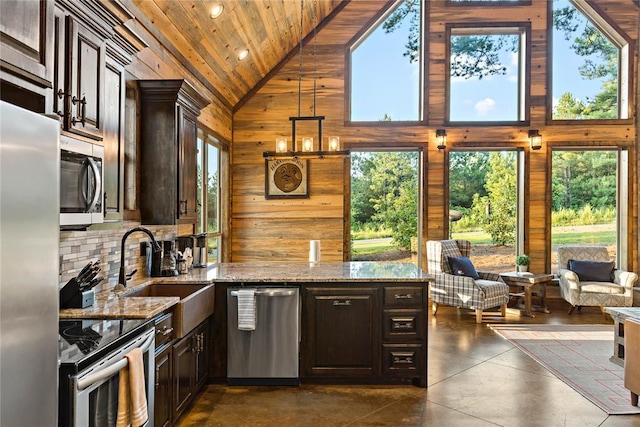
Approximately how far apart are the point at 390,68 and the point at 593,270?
4.19m

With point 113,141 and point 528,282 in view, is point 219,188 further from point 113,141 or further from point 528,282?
point 528,282

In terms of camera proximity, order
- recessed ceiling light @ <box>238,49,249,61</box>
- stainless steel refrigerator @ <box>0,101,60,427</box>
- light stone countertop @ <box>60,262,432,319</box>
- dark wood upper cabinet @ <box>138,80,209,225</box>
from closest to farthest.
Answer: stainless steel refrigerator @ <box>0,101,60,427</box> < light stone countertop @ <box>60,262,432,319</box> < dark wood upper cabinet @ <box>138,80,209,225</box> < recessed ceiling light @ <box>238,49,249,61</box>

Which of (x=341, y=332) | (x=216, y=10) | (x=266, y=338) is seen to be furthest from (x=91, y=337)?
(x=216, y=10)

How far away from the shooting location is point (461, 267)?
5969 millimetres

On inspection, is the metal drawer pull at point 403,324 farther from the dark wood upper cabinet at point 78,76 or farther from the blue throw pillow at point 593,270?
the blue throw pillow at point 593,270

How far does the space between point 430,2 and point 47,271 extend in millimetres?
6874

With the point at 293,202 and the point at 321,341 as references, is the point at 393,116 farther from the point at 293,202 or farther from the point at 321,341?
the point at 321,341

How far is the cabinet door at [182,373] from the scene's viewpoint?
8.97 feet

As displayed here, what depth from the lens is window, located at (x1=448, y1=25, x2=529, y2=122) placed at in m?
6.79

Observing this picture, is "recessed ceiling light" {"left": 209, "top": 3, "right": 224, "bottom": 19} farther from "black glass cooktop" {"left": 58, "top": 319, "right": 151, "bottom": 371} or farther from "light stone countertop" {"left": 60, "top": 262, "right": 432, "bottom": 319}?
"black glass cooktop" {"left": 58, "top": 319, "right": 151, "bottom": 371}

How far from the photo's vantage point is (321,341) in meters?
3.52

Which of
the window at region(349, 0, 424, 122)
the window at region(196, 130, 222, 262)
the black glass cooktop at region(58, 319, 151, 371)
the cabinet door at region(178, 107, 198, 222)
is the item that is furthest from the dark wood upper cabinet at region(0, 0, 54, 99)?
the window at region(349, 0, 424, 122)

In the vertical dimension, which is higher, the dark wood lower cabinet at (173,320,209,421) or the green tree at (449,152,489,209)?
the green tree at (449,152,489,209)

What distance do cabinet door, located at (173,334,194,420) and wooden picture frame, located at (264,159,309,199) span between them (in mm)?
3741
